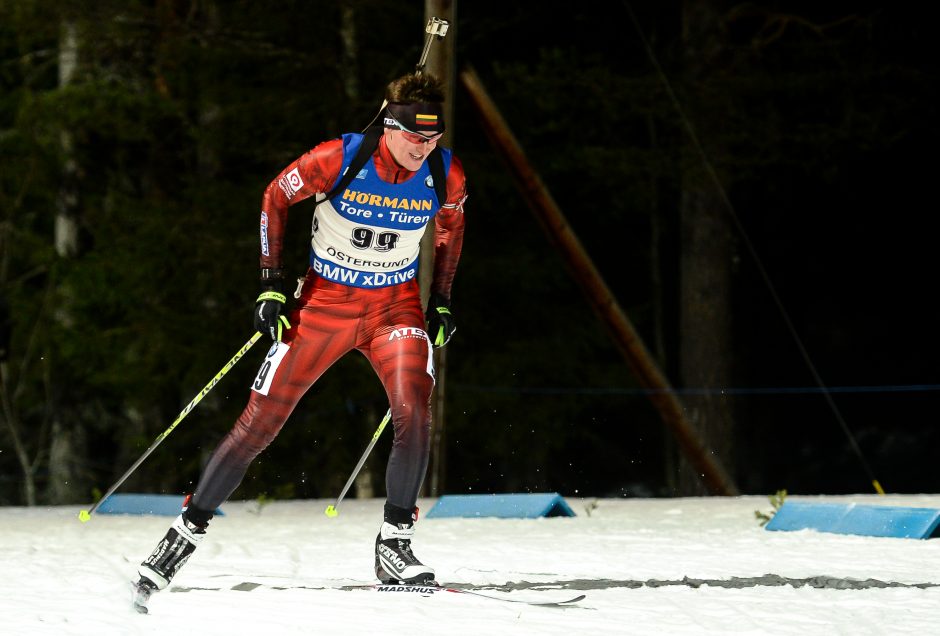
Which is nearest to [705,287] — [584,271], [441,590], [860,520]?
[584,271]

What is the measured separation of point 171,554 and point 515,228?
12.7 metres

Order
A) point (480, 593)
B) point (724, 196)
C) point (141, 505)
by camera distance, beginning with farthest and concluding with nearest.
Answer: point (724, 196)
point (141, 505)
point (480, 593)

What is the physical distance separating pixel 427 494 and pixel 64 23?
8379 millimetres

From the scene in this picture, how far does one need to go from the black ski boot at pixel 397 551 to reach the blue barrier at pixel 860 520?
2.90 meters

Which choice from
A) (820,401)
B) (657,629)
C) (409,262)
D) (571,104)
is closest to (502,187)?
(571,104)

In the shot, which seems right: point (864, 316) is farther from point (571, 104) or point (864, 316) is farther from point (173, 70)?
point (173, 70)

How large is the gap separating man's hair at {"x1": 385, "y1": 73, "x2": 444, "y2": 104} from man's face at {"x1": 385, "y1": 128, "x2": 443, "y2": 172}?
12cm

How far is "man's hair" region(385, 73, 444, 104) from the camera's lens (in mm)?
5156

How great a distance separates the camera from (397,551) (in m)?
5.12

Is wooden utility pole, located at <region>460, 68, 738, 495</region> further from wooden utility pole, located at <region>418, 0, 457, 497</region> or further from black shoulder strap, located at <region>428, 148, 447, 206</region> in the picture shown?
black shoulder strap, located at <region>428, 148, 447, 206</region>

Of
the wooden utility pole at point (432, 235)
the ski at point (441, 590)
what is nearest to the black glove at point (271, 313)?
the ski at point (441, 590)

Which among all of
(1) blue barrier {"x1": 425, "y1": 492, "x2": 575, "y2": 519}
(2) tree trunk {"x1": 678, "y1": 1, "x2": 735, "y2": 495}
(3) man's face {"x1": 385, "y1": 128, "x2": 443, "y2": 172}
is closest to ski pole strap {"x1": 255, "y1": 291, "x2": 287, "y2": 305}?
(3) man's face {"x1": 385, "y1": 128, "x2": 443, "y2": 172}

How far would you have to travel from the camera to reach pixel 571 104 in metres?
14.8

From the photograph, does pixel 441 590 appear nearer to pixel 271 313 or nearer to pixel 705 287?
pixel 271 313
